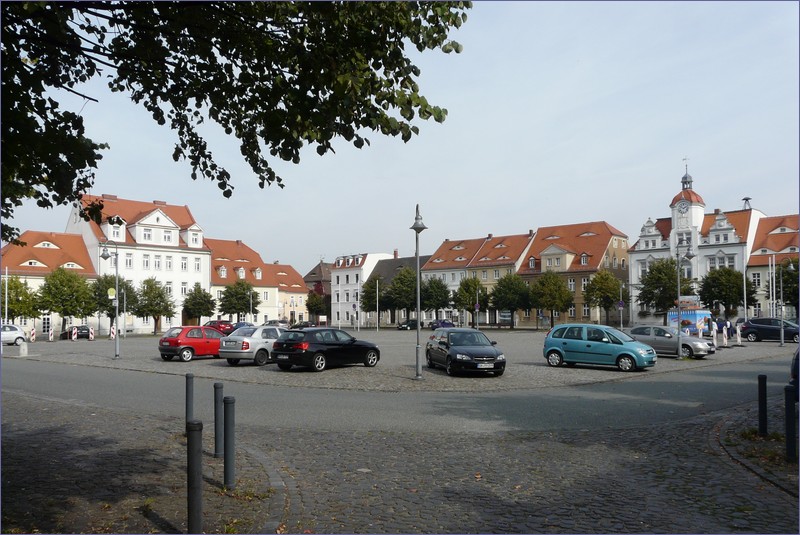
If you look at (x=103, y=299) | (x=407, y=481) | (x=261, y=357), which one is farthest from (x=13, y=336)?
(x=407, y=481)

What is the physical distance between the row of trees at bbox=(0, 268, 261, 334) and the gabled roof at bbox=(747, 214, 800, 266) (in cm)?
5875

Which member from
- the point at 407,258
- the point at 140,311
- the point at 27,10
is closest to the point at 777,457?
the point at 27,10

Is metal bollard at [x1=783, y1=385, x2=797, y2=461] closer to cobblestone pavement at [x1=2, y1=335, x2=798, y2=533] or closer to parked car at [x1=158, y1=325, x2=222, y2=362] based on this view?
cobblestone pavement at [x1=2, y1=335, x2=798, y2=533]

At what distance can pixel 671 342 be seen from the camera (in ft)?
96.5

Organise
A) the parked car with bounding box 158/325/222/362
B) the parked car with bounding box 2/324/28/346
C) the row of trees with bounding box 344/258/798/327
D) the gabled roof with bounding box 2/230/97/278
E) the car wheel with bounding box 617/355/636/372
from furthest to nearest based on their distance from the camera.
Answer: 1. the gabled roof with bounding box 2/230/97/278
2. the row of trees with bounding box 344/258/798/327
3. the parked car with bounding box 2/324/28/346
4. the parked car with bounding box 158/325/222/362
5. the car wheel with bounding box 617/355/636/372

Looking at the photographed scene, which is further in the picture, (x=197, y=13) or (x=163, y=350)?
(x=163, y=350)

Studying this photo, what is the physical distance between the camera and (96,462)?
327 inches

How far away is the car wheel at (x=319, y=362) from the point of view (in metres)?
22.1

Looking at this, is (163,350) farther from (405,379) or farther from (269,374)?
(405,379)

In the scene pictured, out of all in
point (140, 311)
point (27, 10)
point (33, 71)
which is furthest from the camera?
point (140, 311)

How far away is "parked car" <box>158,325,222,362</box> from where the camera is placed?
28125mm

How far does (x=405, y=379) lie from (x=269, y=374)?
4859 mm

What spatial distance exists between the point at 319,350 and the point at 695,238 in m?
70.3

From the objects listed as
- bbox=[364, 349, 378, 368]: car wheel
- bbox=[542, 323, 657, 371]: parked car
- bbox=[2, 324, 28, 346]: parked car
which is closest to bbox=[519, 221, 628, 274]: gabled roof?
bbox=[2, 324, 28, 346]: parked car
